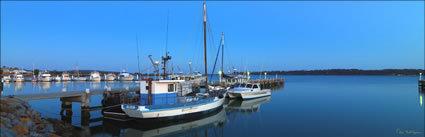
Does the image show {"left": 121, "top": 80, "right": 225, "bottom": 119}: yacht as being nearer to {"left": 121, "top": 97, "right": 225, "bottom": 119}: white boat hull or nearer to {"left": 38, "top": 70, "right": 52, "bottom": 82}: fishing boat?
{"left": 121, "top": 97, "right": 225, "bottom": 119}: white boat hull

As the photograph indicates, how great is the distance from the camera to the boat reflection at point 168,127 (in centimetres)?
1628

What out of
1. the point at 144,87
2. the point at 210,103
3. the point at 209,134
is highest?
the point at 144,87

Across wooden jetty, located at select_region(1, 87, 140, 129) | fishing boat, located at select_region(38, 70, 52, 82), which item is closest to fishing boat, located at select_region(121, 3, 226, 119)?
wooden jetty, located at select_region(1, 87, 140, 129)

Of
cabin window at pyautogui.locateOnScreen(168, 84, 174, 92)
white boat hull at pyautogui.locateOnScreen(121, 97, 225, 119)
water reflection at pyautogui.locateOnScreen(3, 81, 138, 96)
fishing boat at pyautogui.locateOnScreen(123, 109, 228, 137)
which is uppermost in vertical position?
cabin window at pyautogui.locateOnScreen(168, 84, 174, 92)

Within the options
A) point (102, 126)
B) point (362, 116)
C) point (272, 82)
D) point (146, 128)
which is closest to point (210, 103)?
point (146, 128)

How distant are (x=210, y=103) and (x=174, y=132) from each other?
6046 millimetres

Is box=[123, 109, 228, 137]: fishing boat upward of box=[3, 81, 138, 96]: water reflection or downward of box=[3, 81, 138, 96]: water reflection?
downward

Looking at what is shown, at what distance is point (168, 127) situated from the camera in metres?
17.5

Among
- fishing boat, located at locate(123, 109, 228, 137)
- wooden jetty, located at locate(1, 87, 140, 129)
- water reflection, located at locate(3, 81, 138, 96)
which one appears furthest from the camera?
water reflection, located at locate(3, 81, 138, 96)

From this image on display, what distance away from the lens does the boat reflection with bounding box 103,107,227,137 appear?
16.3 m

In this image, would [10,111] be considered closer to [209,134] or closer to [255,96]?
[209,134]

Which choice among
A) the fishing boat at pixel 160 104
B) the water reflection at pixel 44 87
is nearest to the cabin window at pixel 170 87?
the fishing boat at pixel 160 104

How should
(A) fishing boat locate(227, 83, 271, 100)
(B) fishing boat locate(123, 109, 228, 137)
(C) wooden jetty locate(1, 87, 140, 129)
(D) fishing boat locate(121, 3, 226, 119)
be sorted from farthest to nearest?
(A) fishing boat locate(227, 83, 271, 100) < (C) wooden jetty locate(1, 87, 140, 129) < (D) fishing boat locate(121, 3, 226, 119) < (B) fishing boat locate(123, 109, 228, 137)

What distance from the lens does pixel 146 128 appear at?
56.0ft
